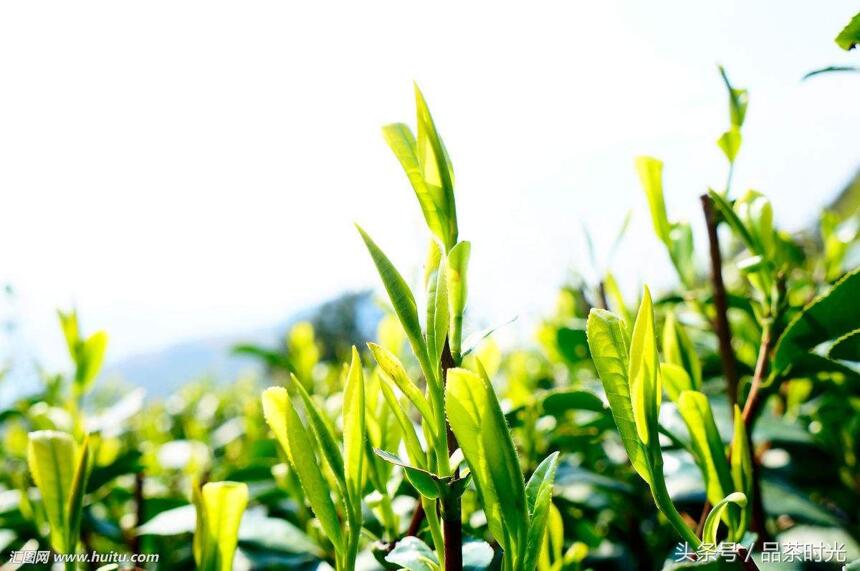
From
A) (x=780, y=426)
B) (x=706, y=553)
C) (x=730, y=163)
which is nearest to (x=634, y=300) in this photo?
(x=780, y=426)

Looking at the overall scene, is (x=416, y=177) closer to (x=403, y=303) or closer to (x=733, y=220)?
(x=403, y=303)

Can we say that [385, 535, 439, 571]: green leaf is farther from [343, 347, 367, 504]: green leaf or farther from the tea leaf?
the tea leaf

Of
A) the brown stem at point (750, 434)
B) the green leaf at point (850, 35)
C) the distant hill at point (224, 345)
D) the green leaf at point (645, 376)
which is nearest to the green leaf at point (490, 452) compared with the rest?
the green leaf at point (645, 376)

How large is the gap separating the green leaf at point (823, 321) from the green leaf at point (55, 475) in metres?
0.80

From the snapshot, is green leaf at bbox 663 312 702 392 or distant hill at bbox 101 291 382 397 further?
distant hill at bbox 101 291 382 397

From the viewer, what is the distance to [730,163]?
2.70ft

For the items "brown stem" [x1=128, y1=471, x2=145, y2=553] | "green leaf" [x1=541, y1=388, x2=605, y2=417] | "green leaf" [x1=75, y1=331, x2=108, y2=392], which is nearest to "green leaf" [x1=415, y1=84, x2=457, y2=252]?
"green leaf" [x1=541, y1=388, x2=605, y2=417]

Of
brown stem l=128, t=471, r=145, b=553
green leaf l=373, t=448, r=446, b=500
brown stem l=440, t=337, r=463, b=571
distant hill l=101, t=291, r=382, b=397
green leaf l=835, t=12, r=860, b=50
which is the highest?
green leaf l=835, t=12, r=860, b=50

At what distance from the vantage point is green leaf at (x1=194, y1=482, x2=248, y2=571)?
21.4 inches

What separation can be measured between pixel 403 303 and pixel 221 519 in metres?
0.26

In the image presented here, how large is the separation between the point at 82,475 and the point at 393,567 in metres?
0.34

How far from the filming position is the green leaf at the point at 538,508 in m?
0.47

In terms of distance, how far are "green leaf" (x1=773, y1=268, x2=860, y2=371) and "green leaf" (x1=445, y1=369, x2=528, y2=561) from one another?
431 millimetres

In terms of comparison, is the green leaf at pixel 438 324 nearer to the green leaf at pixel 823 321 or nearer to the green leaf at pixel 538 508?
the green leaf at pixel 538 508
